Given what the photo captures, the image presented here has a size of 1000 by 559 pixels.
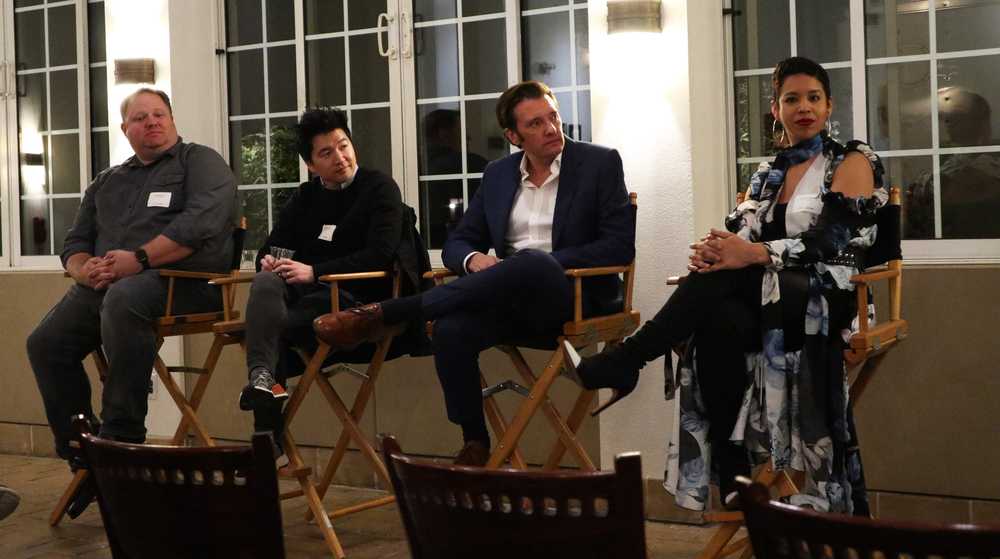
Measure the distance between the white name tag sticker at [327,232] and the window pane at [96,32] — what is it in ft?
7.14

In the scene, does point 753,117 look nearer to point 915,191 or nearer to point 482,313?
point 915,191

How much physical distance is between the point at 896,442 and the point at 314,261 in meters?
2.09

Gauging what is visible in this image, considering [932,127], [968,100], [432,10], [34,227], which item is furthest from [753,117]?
[34,227]

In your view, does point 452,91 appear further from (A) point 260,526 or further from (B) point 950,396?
(A) point 260,526

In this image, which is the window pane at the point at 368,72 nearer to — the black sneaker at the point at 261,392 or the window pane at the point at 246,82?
the window pane at the point at 246,82

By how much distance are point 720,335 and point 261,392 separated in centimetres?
144

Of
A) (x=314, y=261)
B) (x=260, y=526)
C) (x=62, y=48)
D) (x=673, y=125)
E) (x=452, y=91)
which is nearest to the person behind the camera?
(x=260, y=526)

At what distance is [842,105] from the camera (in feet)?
13.6

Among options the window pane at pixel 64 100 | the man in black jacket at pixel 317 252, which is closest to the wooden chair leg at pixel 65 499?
the man in black jacket at pixel 317 252

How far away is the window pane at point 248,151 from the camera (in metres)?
5.50

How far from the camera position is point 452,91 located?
5000 millimetres

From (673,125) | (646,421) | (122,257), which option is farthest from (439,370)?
(122,257)

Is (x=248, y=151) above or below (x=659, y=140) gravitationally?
above

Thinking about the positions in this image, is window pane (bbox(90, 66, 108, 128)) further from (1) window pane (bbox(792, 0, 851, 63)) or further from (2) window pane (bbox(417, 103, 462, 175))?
(1) window pane (bbox(792, 0, 851, 63))
